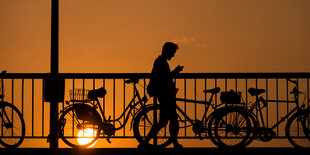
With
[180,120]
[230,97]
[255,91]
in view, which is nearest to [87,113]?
[180,120]

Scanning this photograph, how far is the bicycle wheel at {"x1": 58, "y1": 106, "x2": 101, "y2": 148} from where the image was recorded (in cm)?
912

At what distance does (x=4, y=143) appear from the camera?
936 cm

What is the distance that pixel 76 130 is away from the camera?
926 cm

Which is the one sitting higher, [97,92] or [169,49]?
[169,49]

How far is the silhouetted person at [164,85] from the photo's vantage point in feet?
26.2

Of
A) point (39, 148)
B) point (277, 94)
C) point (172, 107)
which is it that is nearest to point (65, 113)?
point (39, 148)

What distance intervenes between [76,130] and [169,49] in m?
2.57

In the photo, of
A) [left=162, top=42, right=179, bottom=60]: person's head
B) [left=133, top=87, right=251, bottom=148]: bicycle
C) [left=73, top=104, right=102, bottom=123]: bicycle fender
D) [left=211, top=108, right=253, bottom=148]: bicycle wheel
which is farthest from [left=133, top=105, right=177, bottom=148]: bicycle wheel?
[left=162, top=42, right=179, bottom=60]: person's head

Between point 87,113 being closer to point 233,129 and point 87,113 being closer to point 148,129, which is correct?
point 148,129

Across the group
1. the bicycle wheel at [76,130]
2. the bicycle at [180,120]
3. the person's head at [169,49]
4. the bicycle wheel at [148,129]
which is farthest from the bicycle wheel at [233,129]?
the bicycle wheel at [76,130]

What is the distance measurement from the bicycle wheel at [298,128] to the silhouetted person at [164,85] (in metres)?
2.27

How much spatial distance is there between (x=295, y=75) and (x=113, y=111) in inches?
134

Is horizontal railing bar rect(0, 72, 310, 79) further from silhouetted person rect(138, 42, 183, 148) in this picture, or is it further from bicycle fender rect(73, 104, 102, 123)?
silhouetted person rect(138, 42, 183, 148)

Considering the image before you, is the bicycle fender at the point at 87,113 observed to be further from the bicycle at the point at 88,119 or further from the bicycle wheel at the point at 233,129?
the bicycle wheel at the point at 233,129
